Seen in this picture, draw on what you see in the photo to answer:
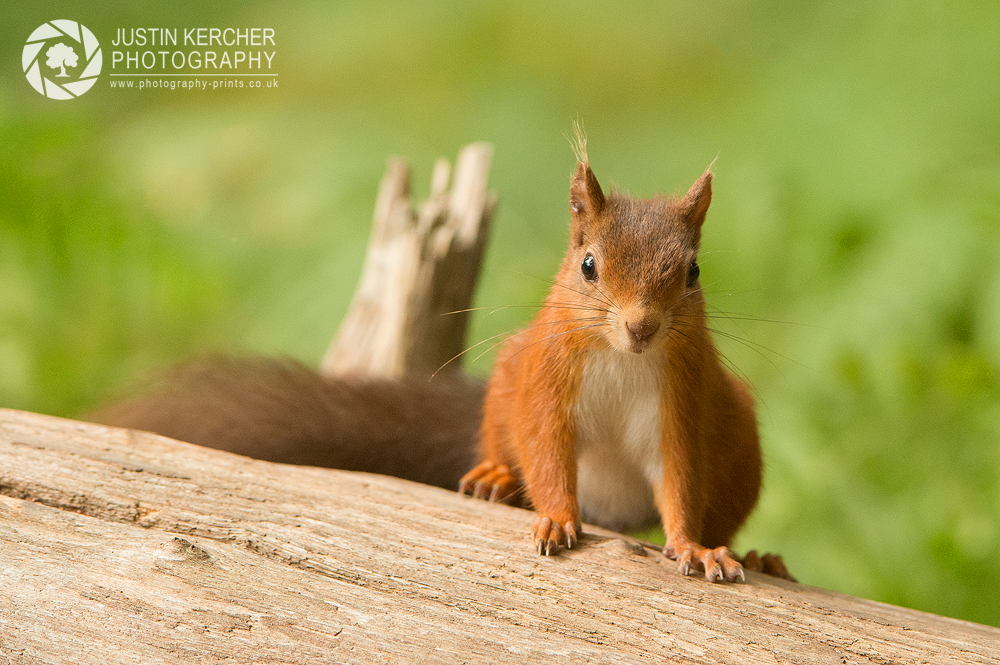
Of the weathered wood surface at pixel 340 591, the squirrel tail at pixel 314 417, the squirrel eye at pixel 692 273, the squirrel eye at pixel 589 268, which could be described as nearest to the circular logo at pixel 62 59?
the squirrel tail at pixel 314 417

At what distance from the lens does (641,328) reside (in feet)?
4.98

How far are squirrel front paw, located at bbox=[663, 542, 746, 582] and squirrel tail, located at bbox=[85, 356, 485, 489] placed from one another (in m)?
0.82

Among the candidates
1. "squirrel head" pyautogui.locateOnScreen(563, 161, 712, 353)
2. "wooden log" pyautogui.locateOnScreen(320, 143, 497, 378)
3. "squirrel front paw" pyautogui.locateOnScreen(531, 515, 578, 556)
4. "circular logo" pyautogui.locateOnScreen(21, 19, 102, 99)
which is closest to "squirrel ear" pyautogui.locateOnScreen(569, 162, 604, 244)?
"squirrel head" pyautogui.locateOnScreen(563, 161, 712, 353)

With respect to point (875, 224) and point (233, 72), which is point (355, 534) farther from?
point (233, 72)

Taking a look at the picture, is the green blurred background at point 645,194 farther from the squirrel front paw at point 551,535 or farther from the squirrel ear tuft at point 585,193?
the squirrel front paw at point 551,535

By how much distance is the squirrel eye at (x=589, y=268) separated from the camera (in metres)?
1.66

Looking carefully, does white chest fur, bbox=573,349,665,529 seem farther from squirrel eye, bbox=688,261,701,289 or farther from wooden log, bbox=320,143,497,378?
wooden log, bbox=320,143,497,378

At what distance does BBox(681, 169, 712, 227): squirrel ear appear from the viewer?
1.72m

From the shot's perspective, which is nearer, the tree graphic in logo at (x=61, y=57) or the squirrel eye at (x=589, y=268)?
the squirrel eye at (x=589, y=268)

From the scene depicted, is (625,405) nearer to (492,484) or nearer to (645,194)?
(492,484)

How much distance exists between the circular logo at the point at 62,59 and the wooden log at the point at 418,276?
4.62 feet

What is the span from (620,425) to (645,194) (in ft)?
2.67

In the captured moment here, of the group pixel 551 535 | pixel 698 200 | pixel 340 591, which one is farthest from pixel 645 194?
pixel 340 591

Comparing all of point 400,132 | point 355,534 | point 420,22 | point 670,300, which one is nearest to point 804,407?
point 670,300
